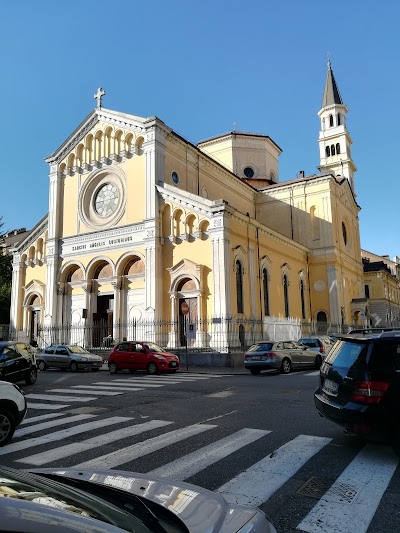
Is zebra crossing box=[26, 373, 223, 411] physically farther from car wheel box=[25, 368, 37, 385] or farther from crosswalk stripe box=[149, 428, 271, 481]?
crosswalk stripe box=[149, 428, 271, 481]

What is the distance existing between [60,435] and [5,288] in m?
37.6

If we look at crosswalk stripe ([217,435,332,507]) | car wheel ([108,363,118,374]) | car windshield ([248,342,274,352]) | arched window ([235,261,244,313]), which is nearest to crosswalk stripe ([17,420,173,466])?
Result: crosswalk stripe ([217,435,332,507])

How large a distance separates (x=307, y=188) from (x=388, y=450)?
3817 cm

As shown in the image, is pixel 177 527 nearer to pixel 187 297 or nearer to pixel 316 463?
pixel 316 463

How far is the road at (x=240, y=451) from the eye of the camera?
13.8 ft

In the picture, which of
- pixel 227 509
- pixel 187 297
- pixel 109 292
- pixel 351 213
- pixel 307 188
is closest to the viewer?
pixel 227 509

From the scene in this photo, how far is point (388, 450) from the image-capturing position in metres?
6.18

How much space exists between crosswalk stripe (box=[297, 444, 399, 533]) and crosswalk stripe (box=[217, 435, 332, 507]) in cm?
56

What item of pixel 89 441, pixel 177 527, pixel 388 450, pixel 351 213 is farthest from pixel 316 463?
pixel 351 213

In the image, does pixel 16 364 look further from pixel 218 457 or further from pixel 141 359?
pixel 218 457

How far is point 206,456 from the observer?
19.4ft

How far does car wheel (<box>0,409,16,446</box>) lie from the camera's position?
7.09 m

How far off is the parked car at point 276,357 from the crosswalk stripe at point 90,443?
10704mm

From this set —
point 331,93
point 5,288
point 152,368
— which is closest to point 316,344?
point 152,368
